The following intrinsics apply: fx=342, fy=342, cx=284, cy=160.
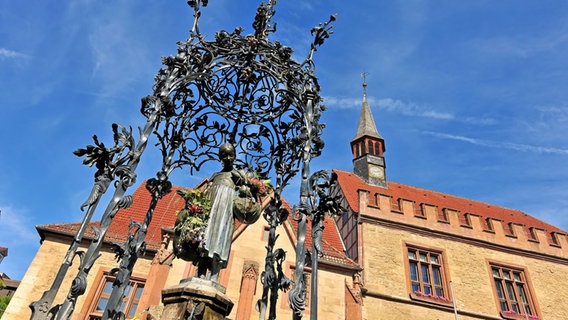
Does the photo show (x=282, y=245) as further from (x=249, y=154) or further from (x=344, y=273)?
(x=249, y=154)

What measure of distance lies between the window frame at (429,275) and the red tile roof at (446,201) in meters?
4.90

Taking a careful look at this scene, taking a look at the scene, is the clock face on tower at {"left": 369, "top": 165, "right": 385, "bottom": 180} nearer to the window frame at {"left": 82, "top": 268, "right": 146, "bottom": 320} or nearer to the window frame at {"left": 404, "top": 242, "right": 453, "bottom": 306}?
the window frame at {"left": 404, "top": 242, "right": 453, "bottom": 306}

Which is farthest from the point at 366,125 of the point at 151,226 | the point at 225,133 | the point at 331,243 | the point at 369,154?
the point at 225,133

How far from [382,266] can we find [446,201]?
34.1 ft

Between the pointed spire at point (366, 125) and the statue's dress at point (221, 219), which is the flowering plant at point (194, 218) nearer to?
the statue's dress at point (221, 219)

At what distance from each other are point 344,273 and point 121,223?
9194 mm

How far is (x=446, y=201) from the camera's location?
2303 cm

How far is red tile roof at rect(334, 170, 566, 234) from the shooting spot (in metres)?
21.3

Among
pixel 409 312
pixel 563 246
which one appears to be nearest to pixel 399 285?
pixel 409 312

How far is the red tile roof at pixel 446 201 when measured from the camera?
21317 mm

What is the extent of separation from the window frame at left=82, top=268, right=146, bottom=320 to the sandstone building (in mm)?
33

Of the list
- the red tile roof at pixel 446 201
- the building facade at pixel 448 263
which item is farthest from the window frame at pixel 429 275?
the red tile roof at pixel 446 201

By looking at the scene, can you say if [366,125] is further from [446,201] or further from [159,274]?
[159,274]

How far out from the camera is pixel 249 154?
600 centimetres
